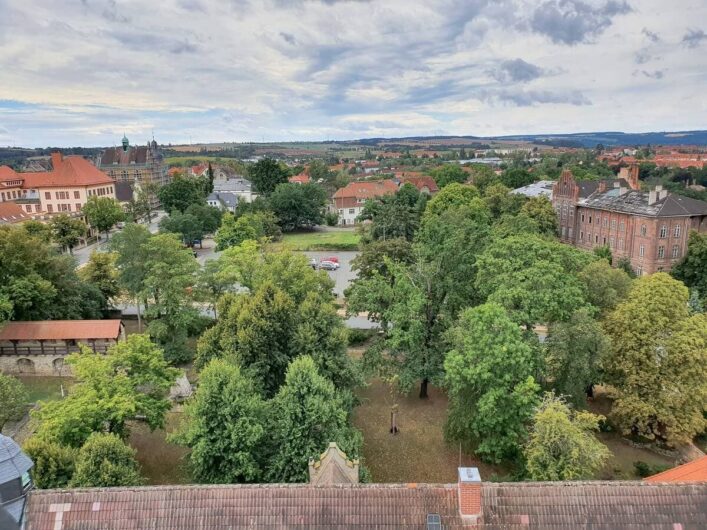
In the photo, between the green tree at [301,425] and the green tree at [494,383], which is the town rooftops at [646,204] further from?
the green tree at [301,425]

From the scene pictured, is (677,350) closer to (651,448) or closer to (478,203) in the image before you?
(651,448)

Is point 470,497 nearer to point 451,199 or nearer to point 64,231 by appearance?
point 451,199

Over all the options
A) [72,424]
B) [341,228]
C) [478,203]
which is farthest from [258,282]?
[341,228]

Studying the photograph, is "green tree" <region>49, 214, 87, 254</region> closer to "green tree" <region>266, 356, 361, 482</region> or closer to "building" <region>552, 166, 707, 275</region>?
"green tree" <region>266, 356, 361, 482</region>

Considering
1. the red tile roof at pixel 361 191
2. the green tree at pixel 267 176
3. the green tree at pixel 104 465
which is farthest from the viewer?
the green tree at pixel 267 176

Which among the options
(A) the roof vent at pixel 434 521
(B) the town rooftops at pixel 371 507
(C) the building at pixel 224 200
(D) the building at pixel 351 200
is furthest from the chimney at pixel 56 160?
(A) the roof vent at pixel 434 521

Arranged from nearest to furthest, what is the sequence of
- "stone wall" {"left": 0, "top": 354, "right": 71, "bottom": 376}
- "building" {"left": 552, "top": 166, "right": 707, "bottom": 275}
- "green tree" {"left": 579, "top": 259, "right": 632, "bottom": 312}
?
→ "green tree" {"left": 579, "top": 259, "right": 632, "bottom": 312} < "stone wall" {"left": 0, "top": 354, "right": 71, "bottom": 376} < "building" {"left": 552, "top": 166, "right": 707, "bottom": 275}

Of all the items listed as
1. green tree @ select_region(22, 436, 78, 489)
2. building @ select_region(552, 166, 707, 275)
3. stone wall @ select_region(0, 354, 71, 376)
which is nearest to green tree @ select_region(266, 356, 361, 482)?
green tree @ select_region(22, 436, 78, 489)
